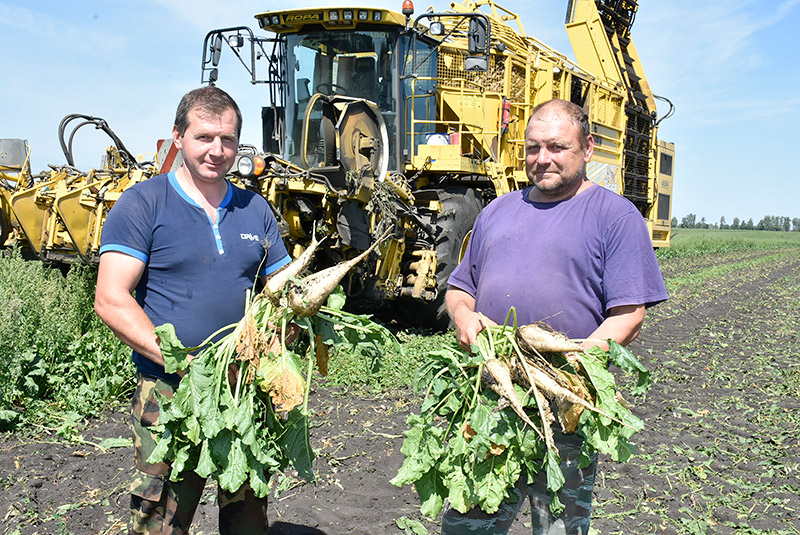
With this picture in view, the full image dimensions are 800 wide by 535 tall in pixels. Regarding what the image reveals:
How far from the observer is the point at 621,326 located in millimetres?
2320

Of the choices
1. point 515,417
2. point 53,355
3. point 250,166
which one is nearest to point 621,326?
point 515,417

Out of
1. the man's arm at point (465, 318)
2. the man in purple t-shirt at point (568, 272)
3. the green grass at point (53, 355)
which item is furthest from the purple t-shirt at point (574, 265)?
the green grass at point (53, 355)

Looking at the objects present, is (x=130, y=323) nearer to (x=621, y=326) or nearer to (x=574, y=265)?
(x=574, y=265)

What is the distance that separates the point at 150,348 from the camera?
219 cm

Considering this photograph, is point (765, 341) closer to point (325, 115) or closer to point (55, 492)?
point (325, 115)

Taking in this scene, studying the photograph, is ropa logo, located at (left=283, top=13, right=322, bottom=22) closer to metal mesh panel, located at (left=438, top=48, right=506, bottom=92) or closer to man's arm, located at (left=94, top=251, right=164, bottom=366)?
metal mesh panel, located at (left=438, top=48, right=506, bottom=92)

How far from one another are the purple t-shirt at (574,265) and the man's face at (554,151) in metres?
0.10

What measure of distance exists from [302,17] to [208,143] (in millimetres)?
4734

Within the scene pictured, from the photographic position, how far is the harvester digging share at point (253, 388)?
84.7 inches

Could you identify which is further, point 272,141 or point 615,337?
point 272,141

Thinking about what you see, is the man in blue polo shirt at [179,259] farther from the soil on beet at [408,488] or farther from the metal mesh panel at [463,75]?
the metal mesh panel at [463,75]

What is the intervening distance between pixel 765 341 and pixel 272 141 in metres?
6.89

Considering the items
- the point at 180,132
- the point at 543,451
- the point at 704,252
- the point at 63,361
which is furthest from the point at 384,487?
the point at 704,252

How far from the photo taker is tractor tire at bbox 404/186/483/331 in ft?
24.3
